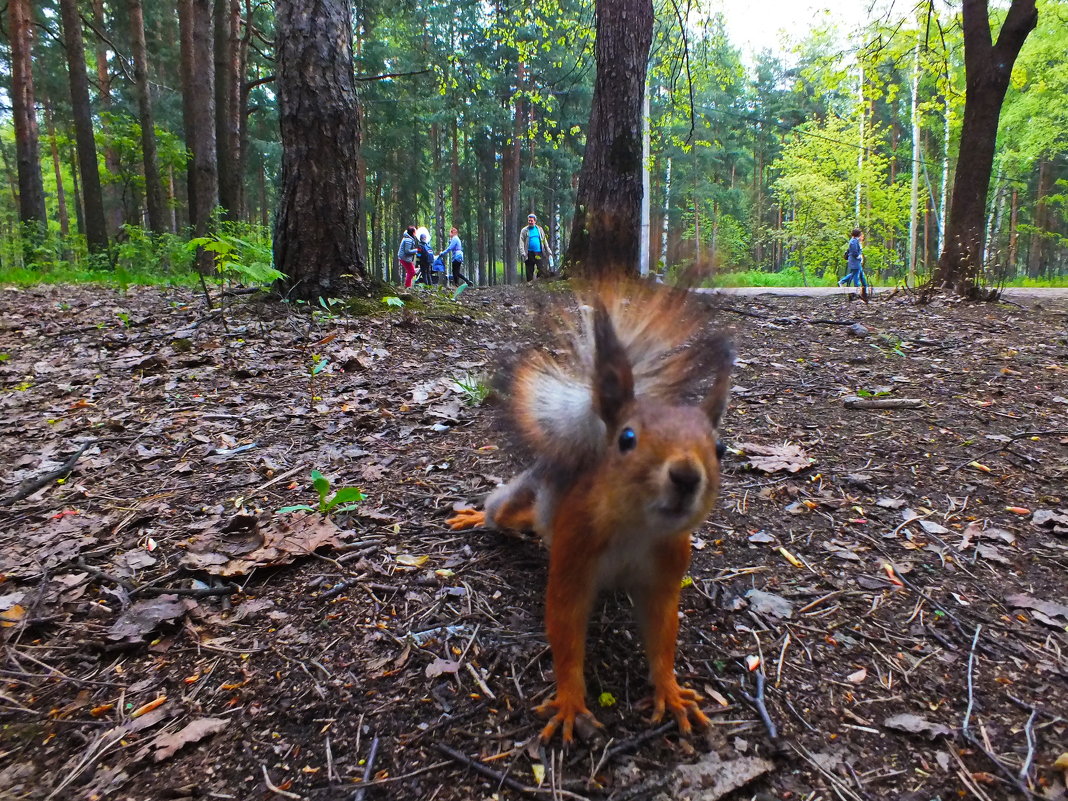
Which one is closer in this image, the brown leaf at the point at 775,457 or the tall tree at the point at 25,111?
the brown leaf at the point at 775,457

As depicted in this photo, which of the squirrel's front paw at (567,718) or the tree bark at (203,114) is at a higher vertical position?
the tree bark at (203,114)

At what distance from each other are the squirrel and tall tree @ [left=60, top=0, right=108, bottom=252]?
15094mm

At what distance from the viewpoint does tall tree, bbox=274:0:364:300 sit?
492 cm

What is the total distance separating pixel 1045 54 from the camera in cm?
2081

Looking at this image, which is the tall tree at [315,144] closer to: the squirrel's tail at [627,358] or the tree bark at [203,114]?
the squirrel's tail at [627,358]

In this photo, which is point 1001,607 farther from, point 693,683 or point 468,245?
point 468,245

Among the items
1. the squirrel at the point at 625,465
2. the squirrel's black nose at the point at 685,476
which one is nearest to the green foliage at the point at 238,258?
the squirrel at the point at 625,465

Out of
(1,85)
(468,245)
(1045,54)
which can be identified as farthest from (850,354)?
(468,245)

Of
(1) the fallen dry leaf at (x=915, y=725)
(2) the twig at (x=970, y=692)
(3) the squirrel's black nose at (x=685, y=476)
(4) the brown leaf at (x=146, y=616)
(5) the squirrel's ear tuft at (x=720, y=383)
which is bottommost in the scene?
(1) the fallen dry leaf at (x=915, y=725)

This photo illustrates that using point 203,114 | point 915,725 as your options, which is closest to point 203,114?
point 203,114

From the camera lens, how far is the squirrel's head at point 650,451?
4.32 ft

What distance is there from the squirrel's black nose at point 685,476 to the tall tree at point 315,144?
467 cm

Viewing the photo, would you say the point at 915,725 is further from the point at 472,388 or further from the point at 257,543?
the point at 472,388

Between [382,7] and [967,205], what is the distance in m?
16.6
